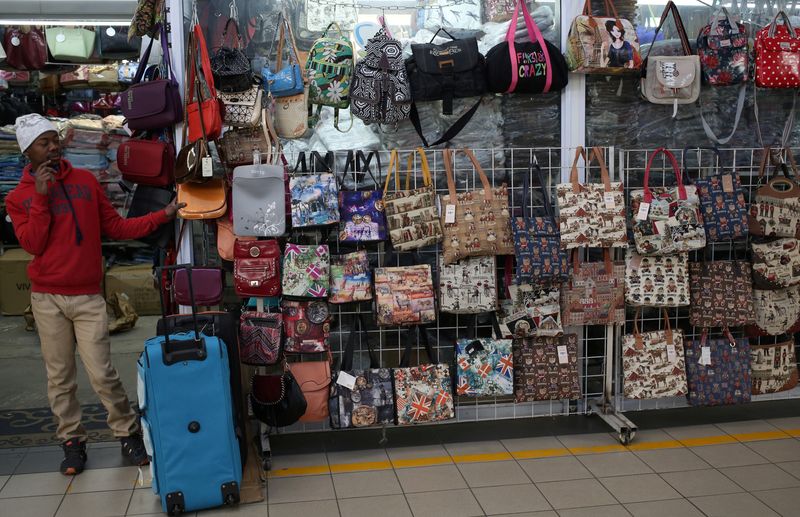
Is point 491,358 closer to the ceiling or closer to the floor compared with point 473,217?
closer to the floor

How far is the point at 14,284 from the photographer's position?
7926mm

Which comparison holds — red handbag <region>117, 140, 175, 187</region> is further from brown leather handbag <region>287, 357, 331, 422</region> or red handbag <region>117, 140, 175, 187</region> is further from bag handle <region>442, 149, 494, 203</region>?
bag handle <region>442, 149, 494, 203</region>

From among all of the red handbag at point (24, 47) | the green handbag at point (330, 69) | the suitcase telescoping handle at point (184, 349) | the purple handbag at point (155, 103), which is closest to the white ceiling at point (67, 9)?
the red handbag at point (24, 47)

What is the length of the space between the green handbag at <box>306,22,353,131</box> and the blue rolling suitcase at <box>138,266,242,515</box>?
1454 millimetres

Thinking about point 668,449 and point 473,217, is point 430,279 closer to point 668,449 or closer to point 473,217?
point 473,217

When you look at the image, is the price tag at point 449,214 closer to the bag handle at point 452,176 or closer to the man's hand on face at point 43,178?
the bag handle at point 452,176

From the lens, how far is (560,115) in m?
4.56

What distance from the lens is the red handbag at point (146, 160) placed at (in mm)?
4121

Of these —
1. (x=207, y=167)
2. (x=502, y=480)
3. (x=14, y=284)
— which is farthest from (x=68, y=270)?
(x=14, y=284)

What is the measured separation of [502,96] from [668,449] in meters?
2.16

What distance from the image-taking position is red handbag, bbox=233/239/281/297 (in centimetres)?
405

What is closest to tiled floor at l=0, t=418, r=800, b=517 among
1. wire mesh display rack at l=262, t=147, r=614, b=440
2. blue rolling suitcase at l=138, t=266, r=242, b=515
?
blue rolling suitcase at l=138, t=266, r=242, b=515

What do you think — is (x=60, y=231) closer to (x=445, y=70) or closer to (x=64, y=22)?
(x=445, y=70)

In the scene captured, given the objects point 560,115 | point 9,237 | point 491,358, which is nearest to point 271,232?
point 491,358
